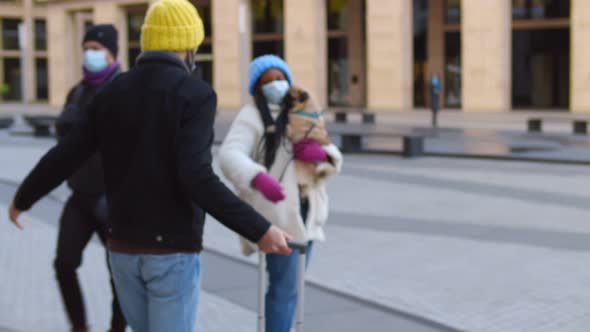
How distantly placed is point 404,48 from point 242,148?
33268 millimetres

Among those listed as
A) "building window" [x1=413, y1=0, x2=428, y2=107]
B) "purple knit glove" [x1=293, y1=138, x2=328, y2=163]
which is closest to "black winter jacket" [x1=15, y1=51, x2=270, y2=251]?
"purple knit glove" [x1=293, y1=138, x2=328, y2=163]

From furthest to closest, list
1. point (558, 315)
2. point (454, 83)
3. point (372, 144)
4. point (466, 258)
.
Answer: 1. point (454, 83)
2. point (372, 144)
3. point (466, 258)
4. point (558, 315)

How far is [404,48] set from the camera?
3728 cm

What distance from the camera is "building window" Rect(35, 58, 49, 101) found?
67.4 metres

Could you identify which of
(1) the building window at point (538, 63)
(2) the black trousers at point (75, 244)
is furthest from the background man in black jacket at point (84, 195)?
(1) the building window at point (538, 63)

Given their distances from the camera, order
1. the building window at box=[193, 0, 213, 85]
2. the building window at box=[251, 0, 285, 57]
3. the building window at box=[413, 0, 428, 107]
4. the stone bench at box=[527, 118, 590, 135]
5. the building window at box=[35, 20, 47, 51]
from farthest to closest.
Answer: the building window at box=[35, 20, 47, 51]
the building window at box=[193, 0, 213, 85]
the building window at box=[251, 0, 285, 57]
the building window at box=[413, 0, 428, 107]
the stone bench at box=[527, 118, 590, 135]

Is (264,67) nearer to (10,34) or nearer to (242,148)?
(242,148)

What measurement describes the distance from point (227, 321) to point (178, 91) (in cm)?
303

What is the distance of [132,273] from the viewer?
3.21 metres

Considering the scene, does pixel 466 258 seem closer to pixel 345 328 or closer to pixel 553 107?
pixel 345 328

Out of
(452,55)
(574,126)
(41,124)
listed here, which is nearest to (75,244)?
(574,126)

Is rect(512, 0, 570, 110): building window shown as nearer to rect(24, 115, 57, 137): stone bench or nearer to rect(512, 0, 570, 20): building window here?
rect(512, 0, 570, 20): building window

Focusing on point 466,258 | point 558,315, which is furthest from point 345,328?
point 466,258

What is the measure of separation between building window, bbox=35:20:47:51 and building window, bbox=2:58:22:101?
2.00m
